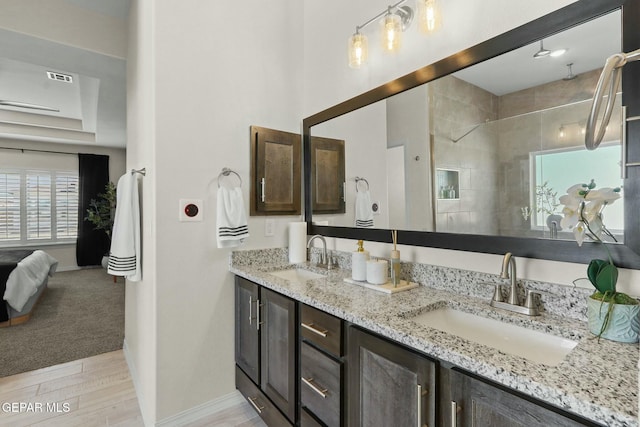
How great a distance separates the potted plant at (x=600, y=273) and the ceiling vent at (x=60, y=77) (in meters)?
4.69

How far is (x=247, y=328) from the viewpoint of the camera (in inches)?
76.0

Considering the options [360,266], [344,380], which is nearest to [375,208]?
[360,266]

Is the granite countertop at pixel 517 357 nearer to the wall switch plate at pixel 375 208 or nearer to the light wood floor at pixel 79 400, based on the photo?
the wall switch plate at pixel 375 208

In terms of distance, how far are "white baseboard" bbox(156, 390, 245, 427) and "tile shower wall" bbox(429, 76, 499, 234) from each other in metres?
1.67

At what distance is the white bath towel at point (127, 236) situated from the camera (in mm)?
2066

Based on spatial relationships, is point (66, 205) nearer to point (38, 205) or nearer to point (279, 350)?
point (38, 205)

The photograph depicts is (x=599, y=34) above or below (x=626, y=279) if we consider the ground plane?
above

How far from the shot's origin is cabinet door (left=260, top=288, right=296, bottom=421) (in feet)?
4.98

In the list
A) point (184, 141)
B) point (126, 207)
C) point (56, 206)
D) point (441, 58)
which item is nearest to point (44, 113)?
point (56, 206)

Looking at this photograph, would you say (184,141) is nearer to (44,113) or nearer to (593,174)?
(593,174)

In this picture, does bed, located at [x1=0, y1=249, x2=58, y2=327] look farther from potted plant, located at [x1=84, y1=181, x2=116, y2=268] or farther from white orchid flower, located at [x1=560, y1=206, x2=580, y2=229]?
white orchid flower, located at [x1=560, y1=206, x2=580, y2=229]

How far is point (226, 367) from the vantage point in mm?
2053

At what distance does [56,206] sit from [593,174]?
8.13m

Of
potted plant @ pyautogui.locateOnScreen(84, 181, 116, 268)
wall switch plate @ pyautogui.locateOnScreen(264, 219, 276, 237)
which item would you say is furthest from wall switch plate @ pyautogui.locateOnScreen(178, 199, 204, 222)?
potted plant @ pyautogui.locateOnScreen(84, 181, 116, 268)
